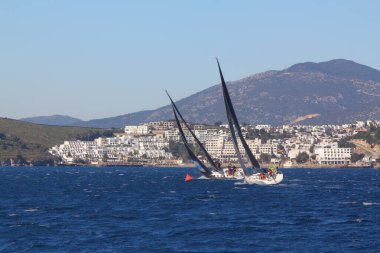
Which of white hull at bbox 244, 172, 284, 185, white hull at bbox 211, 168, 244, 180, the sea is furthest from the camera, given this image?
white hull at bbox 211, 168, 244, 180

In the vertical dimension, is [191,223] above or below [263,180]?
below

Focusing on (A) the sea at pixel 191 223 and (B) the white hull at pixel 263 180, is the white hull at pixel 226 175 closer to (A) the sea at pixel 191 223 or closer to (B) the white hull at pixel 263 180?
(B) the white hull at pixel 263 180

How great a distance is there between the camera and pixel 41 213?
3516 inches

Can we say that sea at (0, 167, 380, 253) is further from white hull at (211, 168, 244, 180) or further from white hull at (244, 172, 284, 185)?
white hull at (211, 168, 244, 180)

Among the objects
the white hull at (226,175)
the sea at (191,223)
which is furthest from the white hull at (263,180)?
the sea at (191,223)

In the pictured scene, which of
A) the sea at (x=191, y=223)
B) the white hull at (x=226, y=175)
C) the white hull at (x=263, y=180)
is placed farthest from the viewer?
the white hull at (x=226, y=175)

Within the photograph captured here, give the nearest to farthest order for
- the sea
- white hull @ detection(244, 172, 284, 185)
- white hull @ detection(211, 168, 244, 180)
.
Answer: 1. the sea
2. white hull @ detection(244, 172, 284, 185)
3. white hull @ detection(211, 168, 244, 180)

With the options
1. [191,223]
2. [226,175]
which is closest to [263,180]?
[226,175]

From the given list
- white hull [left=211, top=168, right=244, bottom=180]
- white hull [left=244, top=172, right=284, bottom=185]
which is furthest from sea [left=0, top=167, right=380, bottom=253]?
white hull [left=211, top=168, right=244, bottom=180]

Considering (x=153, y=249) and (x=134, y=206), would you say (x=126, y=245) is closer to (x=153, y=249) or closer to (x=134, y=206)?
(x=153, y=249)

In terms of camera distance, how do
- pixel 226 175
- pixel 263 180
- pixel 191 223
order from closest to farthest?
1. pixel 191 223
2. pixel 263 180
3. pixel 226 175

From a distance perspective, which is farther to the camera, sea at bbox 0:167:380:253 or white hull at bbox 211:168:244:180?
white hull at bbox 211:168:244:180

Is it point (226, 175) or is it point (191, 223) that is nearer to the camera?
point (191, 223)

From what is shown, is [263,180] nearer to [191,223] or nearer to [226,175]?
[226,175]
